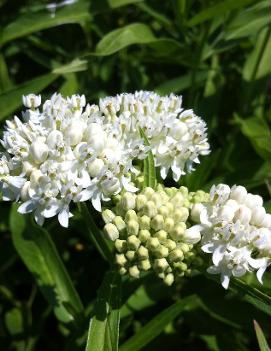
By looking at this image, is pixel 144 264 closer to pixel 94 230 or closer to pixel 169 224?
pixel 169 224

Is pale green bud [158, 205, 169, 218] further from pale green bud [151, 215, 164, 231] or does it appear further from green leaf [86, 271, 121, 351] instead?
green leaf [86, 271, 121, 351]

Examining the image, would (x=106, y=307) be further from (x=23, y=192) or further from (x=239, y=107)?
(x=239, y=107)

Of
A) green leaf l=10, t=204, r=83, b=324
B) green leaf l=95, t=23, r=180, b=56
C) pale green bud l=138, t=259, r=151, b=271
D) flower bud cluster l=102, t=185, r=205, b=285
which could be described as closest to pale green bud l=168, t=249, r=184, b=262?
flower bud cluster l=102, t=185, r=205, b=285

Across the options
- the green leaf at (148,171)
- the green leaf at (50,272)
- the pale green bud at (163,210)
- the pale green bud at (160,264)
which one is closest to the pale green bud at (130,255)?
the pale green bud at (160,264)

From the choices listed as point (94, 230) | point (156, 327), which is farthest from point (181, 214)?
point (156, 327)

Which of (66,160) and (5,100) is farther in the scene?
(5,100)

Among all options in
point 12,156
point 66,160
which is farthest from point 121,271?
point 12,156

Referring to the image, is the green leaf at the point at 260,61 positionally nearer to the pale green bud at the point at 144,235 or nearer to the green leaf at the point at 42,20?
the green leaf at the point at 42,20
